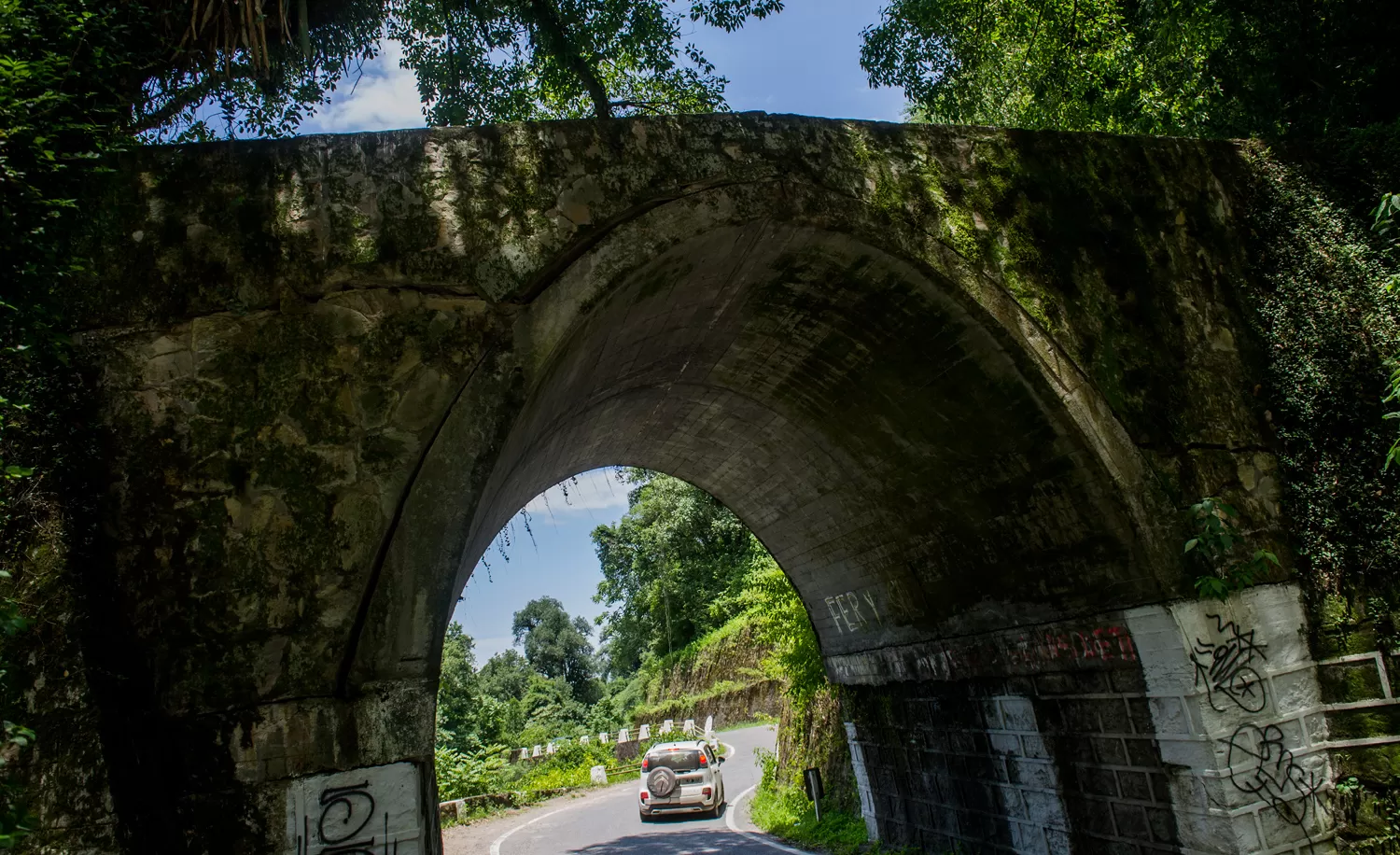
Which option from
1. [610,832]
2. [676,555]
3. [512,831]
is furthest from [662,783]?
[676,555]

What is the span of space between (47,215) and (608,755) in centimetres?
2488

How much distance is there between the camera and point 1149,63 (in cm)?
1219

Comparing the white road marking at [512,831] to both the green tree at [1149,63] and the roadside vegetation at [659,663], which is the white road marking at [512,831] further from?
the green tree at [1149,63]

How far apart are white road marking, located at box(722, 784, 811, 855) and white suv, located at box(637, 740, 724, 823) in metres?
0.32

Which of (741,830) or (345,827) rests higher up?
(345,827)

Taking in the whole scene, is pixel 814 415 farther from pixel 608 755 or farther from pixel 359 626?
pixel 608 755

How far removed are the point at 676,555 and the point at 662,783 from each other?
933 inches

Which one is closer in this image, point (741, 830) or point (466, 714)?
point (741, 830)

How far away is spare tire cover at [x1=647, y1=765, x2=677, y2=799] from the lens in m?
15.3

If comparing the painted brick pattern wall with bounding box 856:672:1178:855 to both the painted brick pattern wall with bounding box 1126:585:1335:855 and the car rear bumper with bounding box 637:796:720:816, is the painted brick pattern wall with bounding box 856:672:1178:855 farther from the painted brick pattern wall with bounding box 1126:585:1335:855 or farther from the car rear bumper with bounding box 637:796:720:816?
the car rear bumper with bounding box 637:796:720:816

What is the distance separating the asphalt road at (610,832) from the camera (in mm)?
12430

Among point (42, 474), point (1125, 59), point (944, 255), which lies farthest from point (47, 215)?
point (1125, 59)

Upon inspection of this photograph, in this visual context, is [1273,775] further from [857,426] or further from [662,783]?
[662,783]

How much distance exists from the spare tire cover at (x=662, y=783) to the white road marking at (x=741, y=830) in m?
1.08
